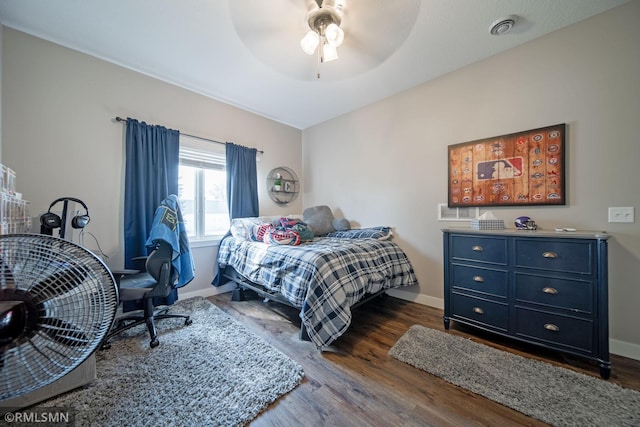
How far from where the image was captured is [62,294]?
68 cm

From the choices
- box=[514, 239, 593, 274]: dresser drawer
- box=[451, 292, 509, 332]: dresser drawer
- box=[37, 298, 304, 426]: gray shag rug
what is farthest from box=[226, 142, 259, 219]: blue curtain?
box=[514, 239, 593, 274]: dresser drawer

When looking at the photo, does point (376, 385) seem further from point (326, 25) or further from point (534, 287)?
point (326, 25)

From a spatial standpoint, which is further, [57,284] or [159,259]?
[159,259]

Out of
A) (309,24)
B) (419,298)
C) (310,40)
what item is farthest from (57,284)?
(419,298)

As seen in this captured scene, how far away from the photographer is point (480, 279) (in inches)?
72.7

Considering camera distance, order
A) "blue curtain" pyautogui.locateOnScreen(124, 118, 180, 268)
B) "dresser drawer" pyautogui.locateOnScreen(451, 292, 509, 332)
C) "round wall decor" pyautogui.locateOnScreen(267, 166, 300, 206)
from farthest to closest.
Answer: "round wall decor" pyautogui.locateOnScreen(267, 166, 300, 206)
"blue curtain" pyautogui.locateOnScreen(124, 118, 180, 268)
"dresser drawer" pyautogui.locateOnScreen(451, 292, 509, 332)

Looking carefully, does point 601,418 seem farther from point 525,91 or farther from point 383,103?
point 383,103

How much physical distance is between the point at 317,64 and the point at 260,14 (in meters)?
0.61

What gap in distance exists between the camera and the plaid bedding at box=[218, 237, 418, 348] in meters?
1.69

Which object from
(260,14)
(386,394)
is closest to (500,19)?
(260,14)

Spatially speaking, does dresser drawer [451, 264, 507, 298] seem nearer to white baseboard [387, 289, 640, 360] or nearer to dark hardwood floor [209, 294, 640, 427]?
dark hardwood floor [209, 294, 640, 427]

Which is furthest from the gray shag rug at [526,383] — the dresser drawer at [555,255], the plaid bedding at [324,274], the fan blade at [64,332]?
the fan blade at [64,332]

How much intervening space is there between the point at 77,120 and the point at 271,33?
1.97m

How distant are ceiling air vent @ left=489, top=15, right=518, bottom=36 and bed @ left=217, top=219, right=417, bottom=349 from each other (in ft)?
6.65
